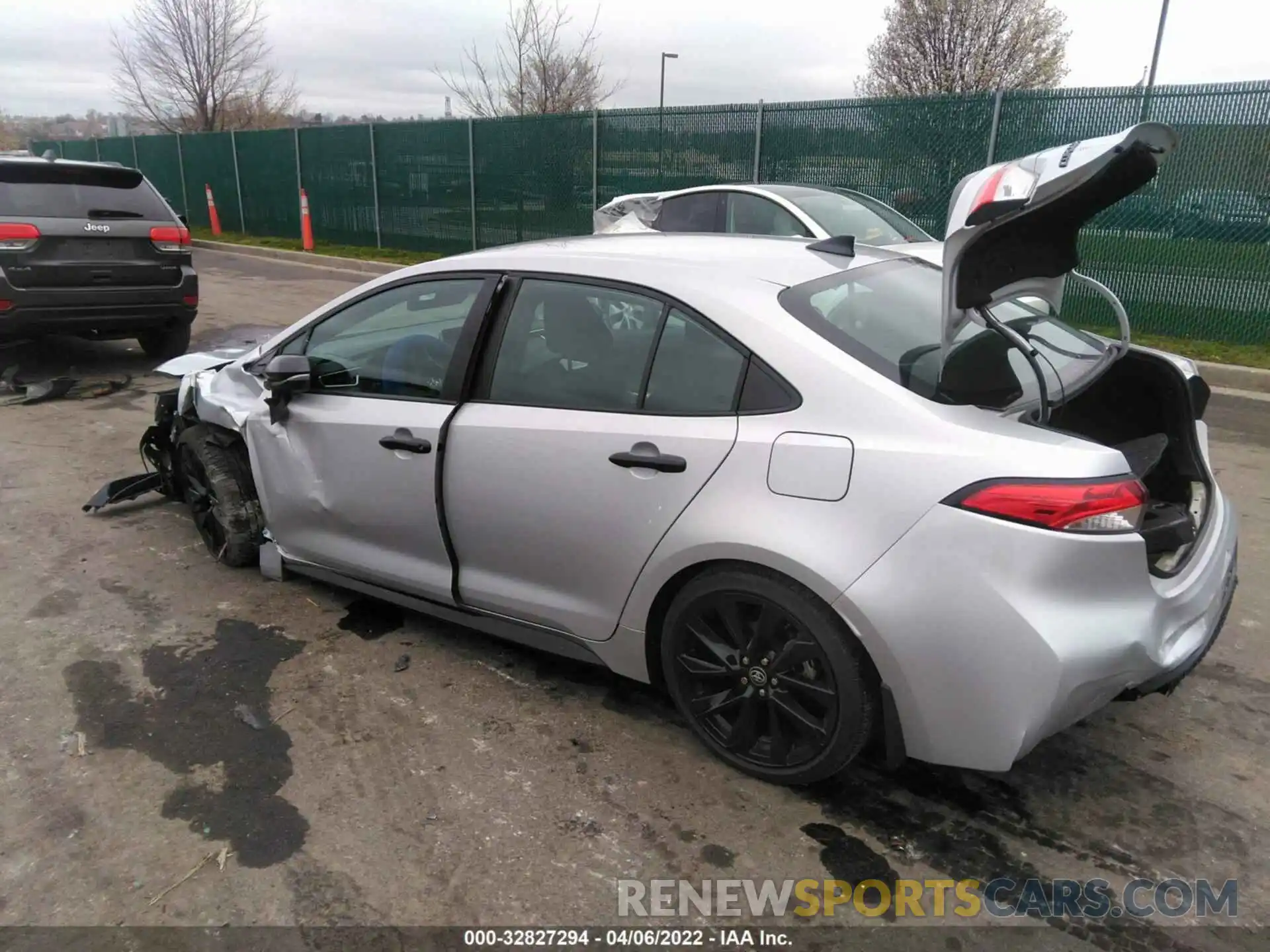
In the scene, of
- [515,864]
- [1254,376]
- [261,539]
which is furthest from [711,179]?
[515,864]

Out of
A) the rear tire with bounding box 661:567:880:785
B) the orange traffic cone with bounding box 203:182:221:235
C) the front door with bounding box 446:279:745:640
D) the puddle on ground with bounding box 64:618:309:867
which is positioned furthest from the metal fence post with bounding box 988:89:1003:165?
Answer: the orange traffic cone with bounding box 203:182:221:235

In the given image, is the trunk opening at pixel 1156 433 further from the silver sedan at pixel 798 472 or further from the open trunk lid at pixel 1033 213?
the open trunk lid at pixel 1033 213

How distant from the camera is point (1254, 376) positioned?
8055 mm

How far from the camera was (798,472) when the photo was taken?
96.2 inches

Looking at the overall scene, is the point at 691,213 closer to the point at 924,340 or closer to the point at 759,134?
the point at 759,134

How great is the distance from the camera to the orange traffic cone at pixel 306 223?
1898 centimetres

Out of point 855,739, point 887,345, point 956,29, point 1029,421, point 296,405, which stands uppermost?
point 956,29

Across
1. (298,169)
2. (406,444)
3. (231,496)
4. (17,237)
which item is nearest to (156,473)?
(231,496)

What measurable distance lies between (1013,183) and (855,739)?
1505 mm

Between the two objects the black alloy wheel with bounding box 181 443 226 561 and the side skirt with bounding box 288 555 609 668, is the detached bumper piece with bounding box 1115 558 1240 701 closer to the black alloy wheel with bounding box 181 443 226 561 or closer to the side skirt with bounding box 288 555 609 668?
the side skirt with bounding box 288 555 609 668

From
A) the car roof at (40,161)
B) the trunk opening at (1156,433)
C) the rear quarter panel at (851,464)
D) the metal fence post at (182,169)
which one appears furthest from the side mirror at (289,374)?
the metal fence post at (182,169)

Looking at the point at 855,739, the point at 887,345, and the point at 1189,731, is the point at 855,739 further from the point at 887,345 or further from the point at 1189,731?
the point at 1189,731

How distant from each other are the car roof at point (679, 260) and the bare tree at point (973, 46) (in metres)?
19.1

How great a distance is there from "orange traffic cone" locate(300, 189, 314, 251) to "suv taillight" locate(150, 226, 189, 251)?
11.1 meters
